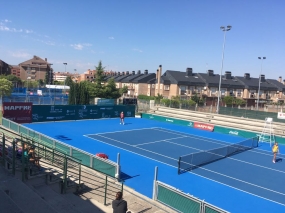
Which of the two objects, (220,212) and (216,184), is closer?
(220,212)

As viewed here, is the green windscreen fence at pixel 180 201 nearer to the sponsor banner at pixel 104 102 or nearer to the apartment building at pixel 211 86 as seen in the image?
the sponsor banner at pixel 104 102

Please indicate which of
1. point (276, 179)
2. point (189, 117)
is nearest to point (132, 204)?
point (276, 179)

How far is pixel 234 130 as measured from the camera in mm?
31859

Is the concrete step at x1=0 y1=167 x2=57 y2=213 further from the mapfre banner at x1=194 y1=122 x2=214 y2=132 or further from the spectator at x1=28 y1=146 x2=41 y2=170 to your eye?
the mapfre banner at x1=194 y1=122 x2=214 y2=132

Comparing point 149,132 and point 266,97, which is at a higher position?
point 266,97

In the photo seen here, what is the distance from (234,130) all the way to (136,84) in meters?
45.8

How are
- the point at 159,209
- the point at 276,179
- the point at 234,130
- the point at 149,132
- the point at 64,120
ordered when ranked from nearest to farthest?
the point at 159,209 → the point at 276,179 → the point at 149,132 → the point at 234,130 → the point at 64,120

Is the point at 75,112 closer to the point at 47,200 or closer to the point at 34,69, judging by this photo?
the point at 47,200

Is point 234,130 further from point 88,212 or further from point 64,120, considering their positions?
point 88,212

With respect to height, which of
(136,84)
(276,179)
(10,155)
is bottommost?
(276,179)

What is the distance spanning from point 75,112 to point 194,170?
22.9 meters

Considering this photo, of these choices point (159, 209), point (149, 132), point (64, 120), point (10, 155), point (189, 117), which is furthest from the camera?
point (189, 117)

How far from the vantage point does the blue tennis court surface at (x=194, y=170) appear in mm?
13117

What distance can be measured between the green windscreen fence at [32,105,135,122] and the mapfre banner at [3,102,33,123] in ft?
2.38
